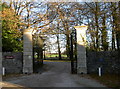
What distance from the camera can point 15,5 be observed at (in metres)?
18.8

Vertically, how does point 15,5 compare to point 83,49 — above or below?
above

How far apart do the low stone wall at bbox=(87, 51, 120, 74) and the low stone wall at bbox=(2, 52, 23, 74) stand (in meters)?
6.08

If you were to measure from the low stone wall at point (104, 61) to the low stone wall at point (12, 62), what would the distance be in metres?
6.08

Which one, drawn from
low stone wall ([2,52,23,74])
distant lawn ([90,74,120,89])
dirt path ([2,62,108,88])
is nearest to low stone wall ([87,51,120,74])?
distant lawn ([90,74,120,89])

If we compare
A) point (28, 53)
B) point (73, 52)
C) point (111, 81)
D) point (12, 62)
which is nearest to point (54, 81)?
point (111, 81)

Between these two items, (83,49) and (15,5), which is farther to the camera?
(15,5)

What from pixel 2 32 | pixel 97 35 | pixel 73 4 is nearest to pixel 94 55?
pixel 97 35

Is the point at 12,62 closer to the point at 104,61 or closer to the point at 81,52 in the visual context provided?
the point at 81,52

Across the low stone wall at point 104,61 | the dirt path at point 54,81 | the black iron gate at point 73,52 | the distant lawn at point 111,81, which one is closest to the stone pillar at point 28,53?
the dirt path at point 54,81

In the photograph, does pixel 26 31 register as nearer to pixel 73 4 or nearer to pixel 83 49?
pixel 83 49

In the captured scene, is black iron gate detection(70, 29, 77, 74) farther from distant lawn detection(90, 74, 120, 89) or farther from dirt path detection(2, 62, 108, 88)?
distant lawn detection(90, 74, 120, 89)

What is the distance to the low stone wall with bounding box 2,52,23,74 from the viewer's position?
37.1ft

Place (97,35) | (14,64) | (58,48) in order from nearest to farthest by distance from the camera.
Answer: (14,64)
(97,35)
(58,48)

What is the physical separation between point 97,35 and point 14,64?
343 inches
